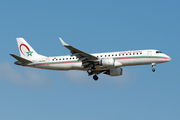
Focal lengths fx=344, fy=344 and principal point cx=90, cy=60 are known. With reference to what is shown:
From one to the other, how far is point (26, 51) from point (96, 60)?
13670 millimetres

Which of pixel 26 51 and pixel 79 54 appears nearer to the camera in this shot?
pixel 79 54

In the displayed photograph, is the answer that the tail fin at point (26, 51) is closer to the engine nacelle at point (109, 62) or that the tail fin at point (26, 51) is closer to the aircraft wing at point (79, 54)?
the aircraft wing at point (79, 54)

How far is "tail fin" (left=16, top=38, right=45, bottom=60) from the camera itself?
59.3 m

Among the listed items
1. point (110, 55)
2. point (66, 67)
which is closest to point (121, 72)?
point (110, 55)

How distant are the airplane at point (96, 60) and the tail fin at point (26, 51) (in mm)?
396

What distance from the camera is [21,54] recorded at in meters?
60.4

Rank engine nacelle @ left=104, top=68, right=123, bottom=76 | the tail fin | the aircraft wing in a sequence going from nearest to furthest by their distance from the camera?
the aircraft wing, engine nacelle @ left=104, top=68, right=123, bottom=76, the tail fin

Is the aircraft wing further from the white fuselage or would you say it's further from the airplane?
the white fuselage

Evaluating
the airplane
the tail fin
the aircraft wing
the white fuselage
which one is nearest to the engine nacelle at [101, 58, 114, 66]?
the airplane

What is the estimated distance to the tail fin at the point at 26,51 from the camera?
2334 inches

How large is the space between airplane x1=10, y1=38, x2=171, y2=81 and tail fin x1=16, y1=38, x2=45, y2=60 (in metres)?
0.40

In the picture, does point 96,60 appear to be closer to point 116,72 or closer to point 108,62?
point 108,62

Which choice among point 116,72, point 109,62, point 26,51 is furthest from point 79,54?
point 26,51

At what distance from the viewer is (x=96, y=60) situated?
54344mm
